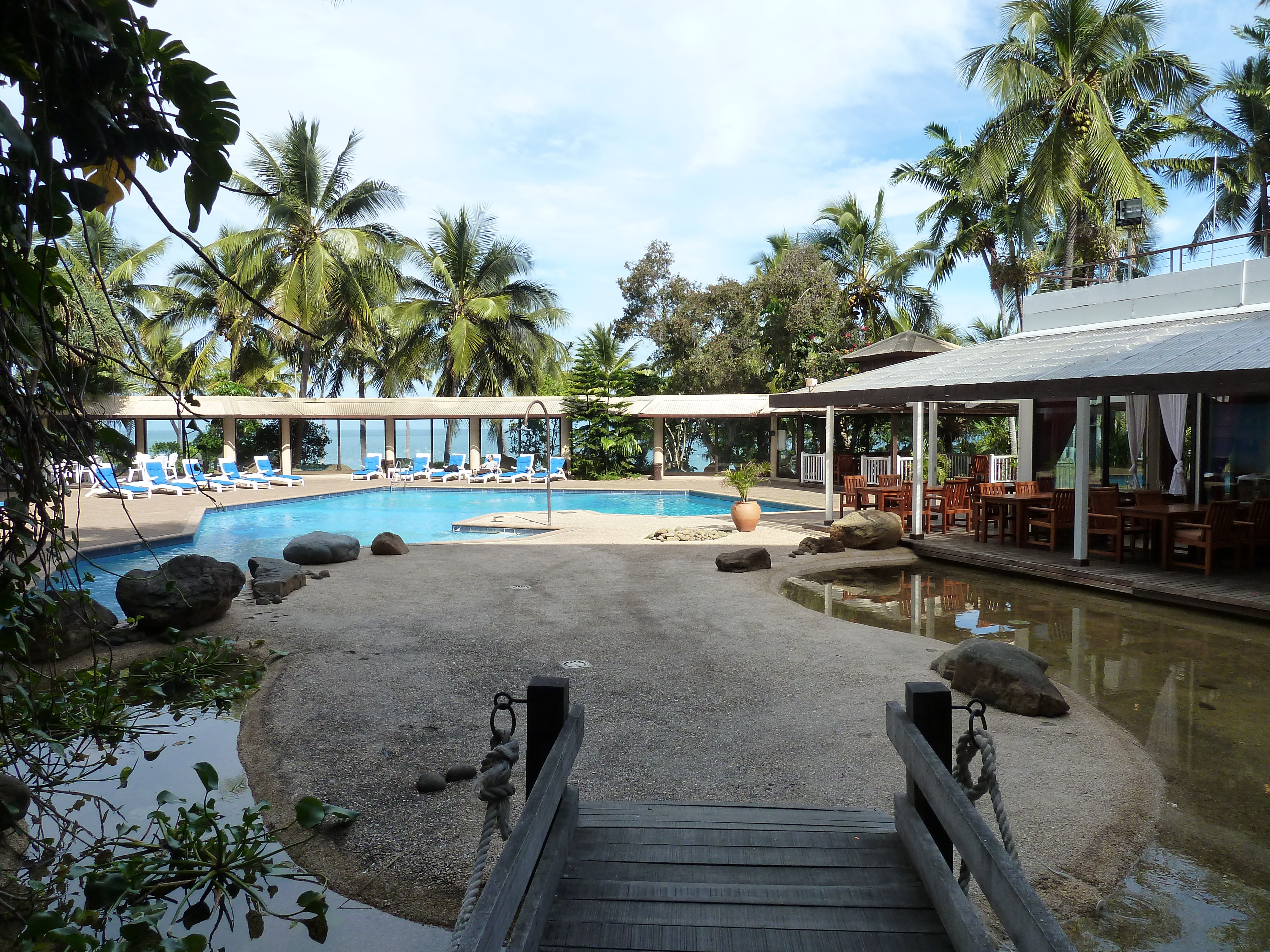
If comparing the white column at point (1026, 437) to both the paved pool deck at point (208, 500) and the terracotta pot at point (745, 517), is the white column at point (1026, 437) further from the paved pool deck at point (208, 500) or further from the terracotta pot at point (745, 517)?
the terracotta pot at point (745, 517)

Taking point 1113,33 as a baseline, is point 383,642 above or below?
below

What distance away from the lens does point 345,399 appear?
2573 cm

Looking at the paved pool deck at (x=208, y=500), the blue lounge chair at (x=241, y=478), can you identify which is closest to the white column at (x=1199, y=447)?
the paved pool deck at (x=208, y=500)

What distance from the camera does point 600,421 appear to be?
24562mm

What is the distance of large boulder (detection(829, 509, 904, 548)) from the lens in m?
11.8

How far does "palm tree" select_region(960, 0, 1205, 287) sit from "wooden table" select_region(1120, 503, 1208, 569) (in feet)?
36.7

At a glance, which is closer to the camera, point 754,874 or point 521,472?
point 754,874

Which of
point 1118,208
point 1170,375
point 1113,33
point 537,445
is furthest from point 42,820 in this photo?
point 537,445

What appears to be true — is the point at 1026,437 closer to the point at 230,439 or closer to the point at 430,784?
the point at 430,784

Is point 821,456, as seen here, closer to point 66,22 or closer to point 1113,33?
point 1113,33

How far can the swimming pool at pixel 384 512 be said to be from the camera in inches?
531

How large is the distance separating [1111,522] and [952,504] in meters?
2.97

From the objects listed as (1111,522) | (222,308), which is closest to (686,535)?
(1111,522)

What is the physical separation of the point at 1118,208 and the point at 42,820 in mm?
15072
